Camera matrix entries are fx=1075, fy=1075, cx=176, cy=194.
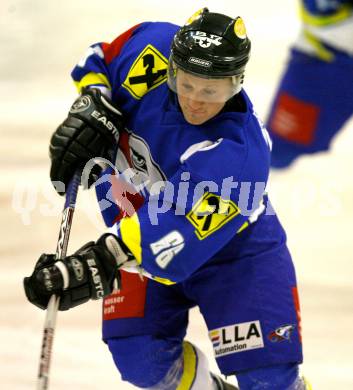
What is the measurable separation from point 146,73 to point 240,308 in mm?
722

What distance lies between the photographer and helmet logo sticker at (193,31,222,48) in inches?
110

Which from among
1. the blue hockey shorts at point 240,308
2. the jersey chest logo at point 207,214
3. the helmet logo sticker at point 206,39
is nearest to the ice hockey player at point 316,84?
the blue hockey shorts at point 240,308

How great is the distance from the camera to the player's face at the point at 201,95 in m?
2.81

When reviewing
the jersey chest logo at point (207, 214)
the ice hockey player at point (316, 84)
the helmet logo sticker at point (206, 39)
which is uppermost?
the ice hockey player at point (316, 84)

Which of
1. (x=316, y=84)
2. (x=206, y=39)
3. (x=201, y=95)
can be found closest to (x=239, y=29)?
(x=206, y=39)

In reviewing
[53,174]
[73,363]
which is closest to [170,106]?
[53,174]

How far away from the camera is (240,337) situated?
3.05m

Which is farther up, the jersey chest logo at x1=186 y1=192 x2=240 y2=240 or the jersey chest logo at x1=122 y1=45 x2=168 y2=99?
the jersey chest logo at x1=122 y1=45 x2=168 y2=99

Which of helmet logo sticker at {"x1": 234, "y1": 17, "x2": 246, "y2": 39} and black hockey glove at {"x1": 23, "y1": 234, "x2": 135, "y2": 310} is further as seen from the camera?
helmet logo sticker at {"x1": 234, "y1": 17, "x2": 246, "y2": 39}

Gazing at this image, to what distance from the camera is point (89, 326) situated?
13.0ft

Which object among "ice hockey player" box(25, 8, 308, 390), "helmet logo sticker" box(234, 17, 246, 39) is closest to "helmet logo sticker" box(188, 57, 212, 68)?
"ice hockey player" box(25, 8, 308, 390)

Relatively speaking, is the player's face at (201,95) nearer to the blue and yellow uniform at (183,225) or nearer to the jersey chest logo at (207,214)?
the blue and yellow uniform at (183,225)

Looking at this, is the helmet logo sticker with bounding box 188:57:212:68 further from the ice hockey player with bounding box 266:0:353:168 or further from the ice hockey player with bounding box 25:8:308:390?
the ice hockey player with bounding box 266:0:353:168

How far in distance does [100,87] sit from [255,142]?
0.55 meters
